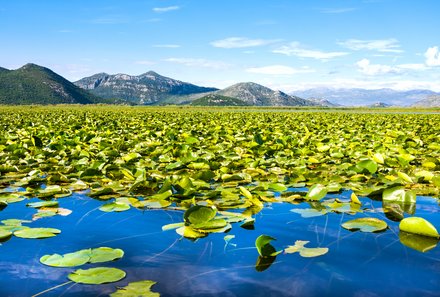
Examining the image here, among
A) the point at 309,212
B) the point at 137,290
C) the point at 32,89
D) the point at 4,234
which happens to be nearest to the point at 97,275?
the point at 137,290

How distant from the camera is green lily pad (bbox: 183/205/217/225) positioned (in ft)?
Result: 8.34

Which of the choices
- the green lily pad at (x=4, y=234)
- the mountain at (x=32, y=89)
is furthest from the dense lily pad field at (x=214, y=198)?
the mountain at (x=32, y=89)

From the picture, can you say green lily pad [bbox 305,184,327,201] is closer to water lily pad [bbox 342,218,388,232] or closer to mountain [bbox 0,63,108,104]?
water lily pad [bbox 342,218,388,232]

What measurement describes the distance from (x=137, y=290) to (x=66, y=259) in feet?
1.64

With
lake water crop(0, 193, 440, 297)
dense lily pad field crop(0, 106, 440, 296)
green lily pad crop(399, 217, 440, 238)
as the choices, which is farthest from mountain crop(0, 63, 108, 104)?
green lily pad crop(399, 217, 440, 238)

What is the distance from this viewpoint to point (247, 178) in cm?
421

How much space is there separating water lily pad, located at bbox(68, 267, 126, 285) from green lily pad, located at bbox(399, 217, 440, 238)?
5.52 feet

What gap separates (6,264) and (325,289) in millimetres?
1541

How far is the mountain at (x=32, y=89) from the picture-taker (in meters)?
172

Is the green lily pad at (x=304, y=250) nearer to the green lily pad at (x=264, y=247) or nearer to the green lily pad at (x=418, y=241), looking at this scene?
the green lily pad at (x=264, y=247)

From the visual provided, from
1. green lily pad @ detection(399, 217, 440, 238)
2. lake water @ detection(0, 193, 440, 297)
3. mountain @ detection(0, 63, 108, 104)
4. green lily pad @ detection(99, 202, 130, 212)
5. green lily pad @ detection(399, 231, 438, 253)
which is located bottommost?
lake water @ detection(0, 193, 440, 297)

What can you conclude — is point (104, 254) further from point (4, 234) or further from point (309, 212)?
point (309, 212)

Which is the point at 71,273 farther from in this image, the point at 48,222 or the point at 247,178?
the point at 247,178

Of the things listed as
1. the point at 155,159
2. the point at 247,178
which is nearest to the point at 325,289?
the point at 247,178
